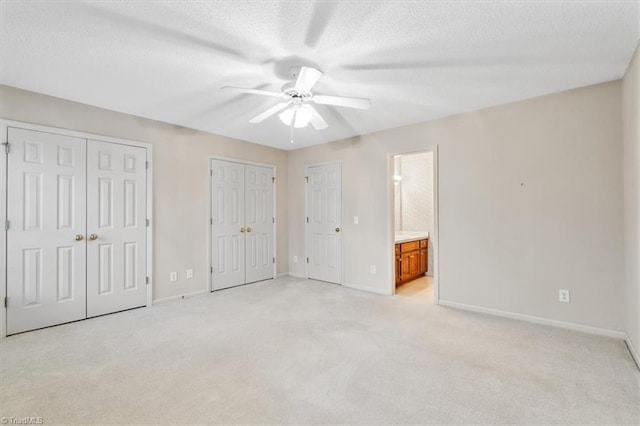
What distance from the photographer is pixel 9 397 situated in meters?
1.92

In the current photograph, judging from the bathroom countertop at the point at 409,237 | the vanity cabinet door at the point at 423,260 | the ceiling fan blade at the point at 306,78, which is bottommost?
the vanity cabinet door at the point at 423,260

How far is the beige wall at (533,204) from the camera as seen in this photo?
288 cm

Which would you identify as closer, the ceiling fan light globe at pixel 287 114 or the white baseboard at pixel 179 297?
the ceiling fan light globe at pixel 287 114

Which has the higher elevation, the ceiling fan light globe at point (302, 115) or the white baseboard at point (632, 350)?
the ceiling fan light globe at point (302, 115)

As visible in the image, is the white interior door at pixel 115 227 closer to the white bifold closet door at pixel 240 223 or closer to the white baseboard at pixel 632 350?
the white bifold closet door at pixel 240 223

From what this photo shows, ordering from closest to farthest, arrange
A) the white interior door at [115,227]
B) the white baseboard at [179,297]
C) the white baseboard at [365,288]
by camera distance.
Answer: the white interior door at [115,227] < the white baseboard at [179,297] < the white baseboard at [365,288]

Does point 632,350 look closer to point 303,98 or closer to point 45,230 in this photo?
point 303,98

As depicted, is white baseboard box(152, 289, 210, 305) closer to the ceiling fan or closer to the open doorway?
the ceiling fan

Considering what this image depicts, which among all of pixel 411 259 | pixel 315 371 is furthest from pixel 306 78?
pixel 411 259

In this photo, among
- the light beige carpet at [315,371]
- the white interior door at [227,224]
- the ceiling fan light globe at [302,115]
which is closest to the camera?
the light beige carpet at [315,371]

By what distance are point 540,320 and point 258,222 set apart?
→ 4125 mm

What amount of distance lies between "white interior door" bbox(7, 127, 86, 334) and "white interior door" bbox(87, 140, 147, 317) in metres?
0.10

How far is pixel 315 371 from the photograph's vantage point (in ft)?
7.39

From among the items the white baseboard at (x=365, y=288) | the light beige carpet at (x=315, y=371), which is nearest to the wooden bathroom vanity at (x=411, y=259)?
the white baseboard at (x=365, y=288)
